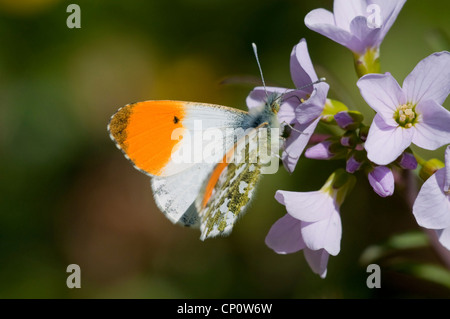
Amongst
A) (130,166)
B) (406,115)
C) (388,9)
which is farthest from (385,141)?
(130,166)

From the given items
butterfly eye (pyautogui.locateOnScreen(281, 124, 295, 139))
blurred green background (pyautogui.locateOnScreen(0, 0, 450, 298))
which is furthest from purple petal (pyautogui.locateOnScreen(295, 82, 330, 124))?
blurred green background (pyautogui.locateOnScreen(0, 0, 450, 298))

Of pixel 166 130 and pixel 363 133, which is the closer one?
pixel 363 133

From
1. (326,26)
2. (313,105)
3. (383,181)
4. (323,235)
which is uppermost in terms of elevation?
(326,26)

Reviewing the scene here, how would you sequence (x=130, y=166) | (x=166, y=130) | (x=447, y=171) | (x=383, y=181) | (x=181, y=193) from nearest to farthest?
(x=447, y=171) < (x=383, y=181) < (x=181, y=193) < (x=166, y=130) < (x=130, y=166)

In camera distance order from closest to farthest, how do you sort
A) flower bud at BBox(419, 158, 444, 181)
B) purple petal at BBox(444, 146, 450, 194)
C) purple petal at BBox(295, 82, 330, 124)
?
purple petal at BBox(444, 146, 450, 194), purple petal at BBox(295, 82, 330, 124), flower bud at BBox(419, 158, 444, 181)

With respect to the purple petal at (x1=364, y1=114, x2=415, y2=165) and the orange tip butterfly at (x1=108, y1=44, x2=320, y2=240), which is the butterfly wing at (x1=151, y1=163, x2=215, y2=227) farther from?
the purple petal at (x1=364, y1=114, x2=415, y2=165)

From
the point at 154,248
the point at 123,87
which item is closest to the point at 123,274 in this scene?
the point at 154,248

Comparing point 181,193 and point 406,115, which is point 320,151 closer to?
point 406,115
